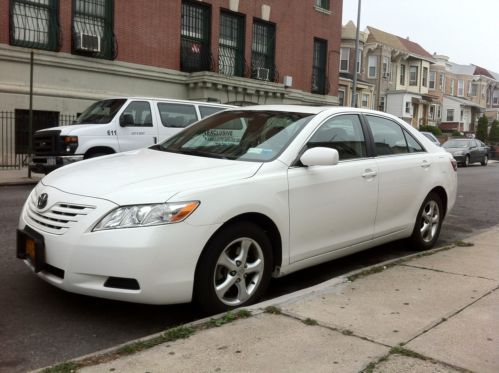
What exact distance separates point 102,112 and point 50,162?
5.04ft

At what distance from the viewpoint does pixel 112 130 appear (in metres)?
10.6

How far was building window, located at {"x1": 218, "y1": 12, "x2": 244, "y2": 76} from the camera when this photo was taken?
2111 cm

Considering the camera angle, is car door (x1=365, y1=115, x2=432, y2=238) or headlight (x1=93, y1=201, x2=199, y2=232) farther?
car door (x1=365, y1=115, x2=432, y2=238)

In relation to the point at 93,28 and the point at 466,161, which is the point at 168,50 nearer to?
the point at 93,28

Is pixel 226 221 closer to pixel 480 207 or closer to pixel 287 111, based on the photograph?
pixel 287 111

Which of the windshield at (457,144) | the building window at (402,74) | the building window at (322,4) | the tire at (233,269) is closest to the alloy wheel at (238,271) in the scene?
the tire at (233,269)

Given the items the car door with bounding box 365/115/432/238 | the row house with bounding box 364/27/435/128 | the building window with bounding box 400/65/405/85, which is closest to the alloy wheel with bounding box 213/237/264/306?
the car door with bounding box 365/115/432/238

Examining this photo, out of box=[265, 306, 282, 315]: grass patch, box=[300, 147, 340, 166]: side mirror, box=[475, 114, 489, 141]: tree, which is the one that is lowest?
box=[265, 306, 282, 315]: grass patch

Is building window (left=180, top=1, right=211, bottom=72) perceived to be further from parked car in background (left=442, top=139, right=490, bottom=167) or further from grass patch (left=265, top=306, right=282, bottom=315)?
grass patch (left=265, top=306, right=282, bottom=315)

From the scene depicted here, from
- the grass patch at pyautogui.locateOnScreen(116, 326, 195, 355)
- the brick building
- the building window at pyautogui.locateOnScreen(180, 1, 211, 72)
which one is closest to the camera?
the grass patch at pyautogui.locateOnScreen(116, 326, 195, 355)

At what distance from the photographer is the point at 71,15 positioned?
1650 cm

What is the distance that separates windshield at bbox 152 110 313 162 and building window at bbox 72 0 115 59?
12.9 meters

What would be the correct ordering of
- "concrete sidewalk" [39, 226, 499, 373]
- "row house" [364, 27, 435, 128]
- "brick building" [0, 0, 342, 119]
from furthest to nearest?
"row house" [364, 27, 435, 128], "brick building" [0, 0, 342, 119], "concrete sidewalk" [39, 226, 499, 373]

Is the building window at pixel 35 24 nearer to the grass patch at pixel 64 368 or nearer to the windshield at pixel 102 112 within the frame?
the windshield at pixel 102 112
